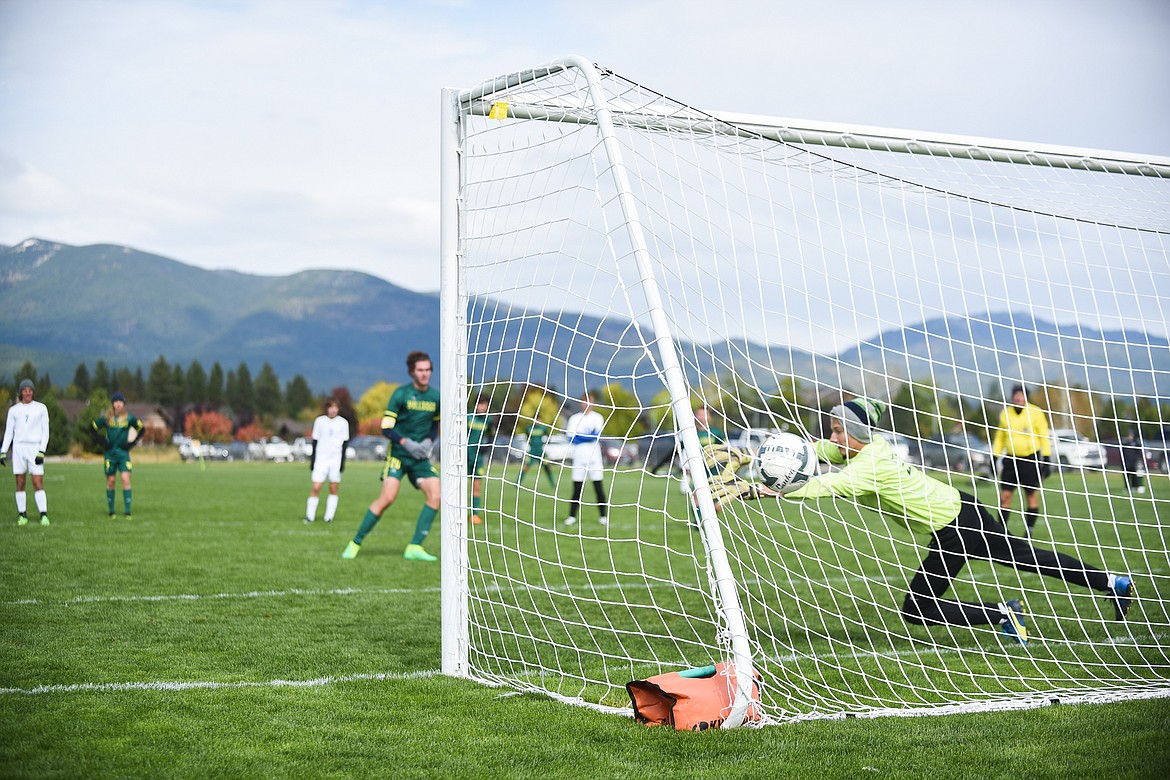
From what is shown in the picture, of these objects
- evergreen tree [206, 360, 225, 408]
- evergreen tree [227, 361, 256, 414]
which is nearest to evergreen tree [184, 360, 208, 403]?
evergreen tree [206, 360, 225, 408]

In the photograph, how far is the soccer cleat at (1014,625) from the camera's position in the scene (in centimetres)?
596

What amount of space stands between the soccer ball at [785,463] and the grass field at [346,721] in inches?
50.4

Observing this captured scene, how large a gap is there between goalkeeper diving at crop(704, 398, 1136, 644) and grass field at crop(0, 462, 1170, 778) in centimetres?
109

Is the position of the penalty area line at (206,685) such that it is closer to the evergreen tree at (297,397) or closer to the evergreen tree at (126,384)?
the evergreen tree at (297,397)

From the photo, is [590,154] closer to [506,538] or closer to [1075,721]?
[1075,721]

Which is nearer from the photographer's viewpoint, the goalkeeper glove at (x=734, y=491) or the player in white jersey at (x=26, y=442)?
the goalkeeper glove at (x=734, y=491)

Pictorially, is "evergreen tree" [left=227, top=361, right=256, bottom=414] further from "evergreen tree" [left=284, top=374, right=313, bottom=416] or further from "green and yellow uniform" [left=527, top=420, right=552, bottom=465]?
"green and yellow uniform" [left=527, top=420, right=552, bottom=465]

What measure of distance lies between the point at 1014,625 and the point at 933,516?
97 cm

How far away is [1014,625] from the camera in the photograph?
6000mm

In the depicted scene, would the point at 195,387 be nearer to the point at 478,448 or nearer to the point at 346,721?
the point at 478,448

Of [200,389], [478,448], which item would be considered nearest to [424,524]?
[478,448]

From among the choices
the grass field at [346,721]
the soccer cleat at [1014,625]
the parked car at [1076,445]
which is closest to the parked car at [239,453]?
the grass field at [346,721]

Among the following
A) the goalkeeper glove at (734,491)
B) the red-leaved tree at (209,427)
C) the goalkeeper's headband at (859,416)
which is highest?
the goalkeeper's headband at (859,416)

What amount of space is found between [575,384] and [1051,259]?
3.30 meters
